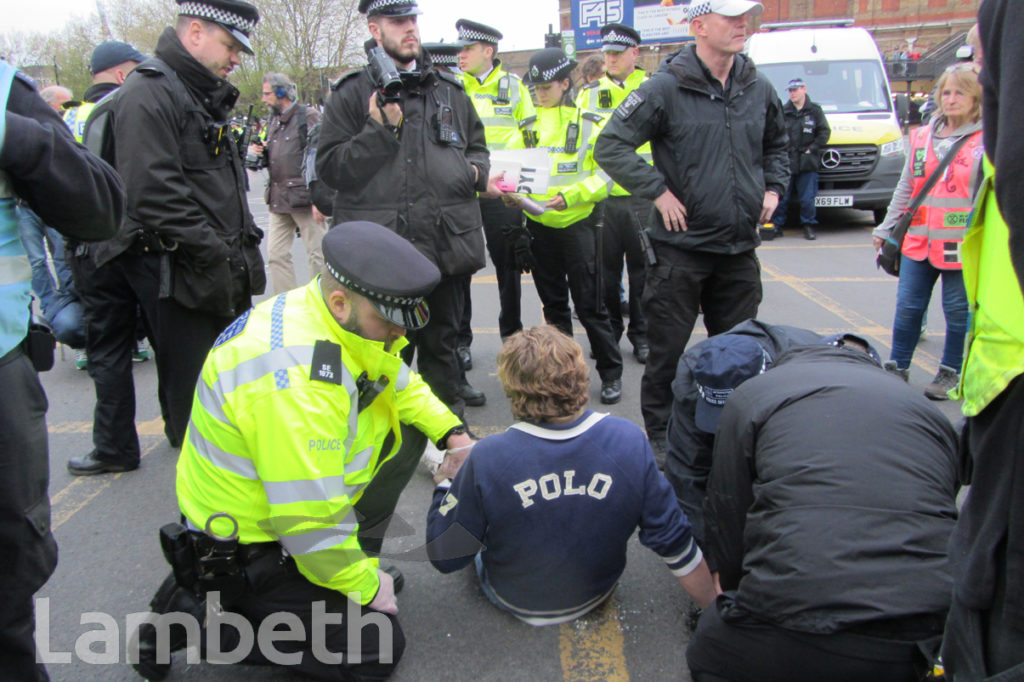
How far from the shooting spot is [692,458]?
105 inches

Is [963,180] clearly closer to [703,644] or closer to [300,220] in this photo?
[703,644]

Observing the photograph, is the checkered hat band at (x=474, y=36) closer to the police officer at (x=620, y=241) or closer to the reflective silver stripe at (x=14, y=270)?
the police officer at (x=620, y=241)

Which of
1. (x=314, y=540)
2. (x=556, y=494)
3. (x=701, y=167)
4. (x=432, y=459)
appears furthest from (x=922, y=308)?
(x=314, y=540)

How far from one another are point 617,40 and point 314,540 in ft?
17.7

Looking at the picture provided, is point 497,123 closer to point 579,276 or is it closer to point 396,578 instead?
point 579,276

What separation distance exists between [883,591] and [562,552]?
94cm

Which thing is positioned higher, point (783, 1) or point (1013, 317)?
point (783, 1)

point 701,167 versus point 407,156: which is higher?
point 407,156

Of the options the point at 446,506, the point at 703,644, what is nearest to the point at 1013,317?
the point at 703,644

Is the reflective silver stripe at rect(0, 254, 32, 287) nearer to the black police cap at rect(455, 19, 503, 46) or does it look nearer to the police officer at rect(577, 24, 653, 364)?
the police officer at rect(577, 24, 653, 364)

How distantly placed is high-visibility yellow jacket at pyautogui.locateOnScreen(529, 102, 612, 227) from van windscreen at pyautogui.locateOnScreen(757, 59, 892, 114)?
6320 mm

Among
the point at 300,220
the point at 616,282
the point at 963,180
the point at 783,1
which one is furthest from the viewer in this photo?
the point at 783,1

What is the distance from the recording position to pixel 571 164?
15.4 feet

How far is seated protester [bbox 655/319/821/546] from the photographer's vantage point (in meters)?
2.42
